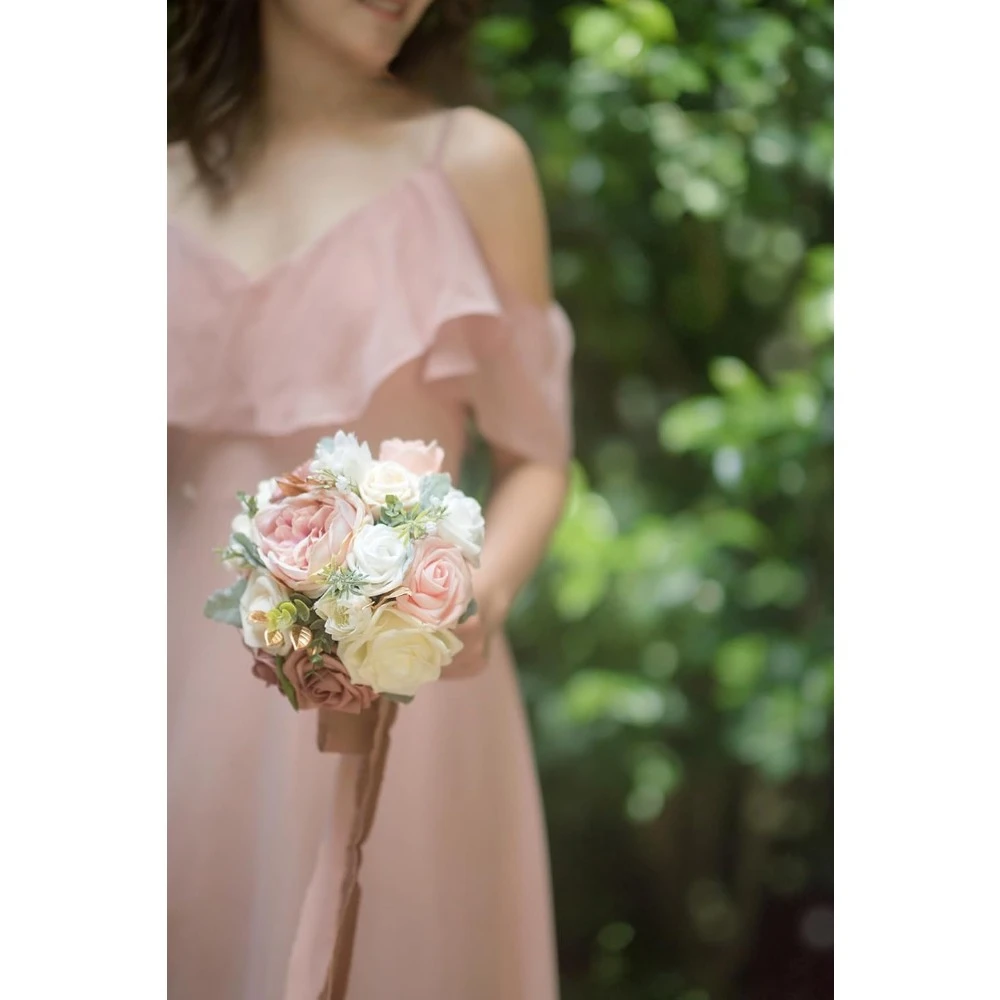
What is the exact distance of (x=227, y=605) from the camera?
A: 4.41ft

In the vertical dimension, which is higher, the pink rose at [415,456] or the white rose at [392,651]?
the pink rose at [415,456]

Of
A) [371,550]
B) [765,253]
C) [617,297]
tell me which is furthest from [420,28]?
[371,550]

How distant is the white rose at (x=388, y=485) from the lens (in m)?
1.27

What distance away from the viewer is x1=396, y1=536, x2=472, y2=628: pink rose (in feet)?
4.06

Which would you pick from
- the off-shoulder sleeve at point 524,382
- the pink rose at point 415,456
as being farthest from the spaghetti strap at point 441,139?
the pink rose at point 415,456

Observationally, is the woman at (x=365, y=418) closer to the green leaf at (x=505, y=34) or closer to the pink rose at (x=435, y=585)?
the green leaf at (x=505, y=34)

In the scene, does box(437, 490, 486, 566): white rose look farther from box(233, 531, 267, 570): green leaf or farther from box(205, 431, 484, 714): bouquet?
box(233, 531, 267, 570): green leaf

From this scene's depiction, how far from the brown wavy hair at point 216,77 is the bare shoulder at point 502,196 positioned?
0.25 feet

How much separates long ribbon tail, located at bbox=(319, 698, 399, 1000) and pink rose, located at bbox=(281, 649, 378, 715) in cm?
10

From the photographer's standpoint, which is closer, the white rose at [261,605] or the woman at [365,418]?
the white rose at [261,605]

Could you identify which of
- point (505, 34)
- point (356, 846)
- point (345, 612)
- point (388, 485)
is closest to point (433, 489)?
point (388, 485)
